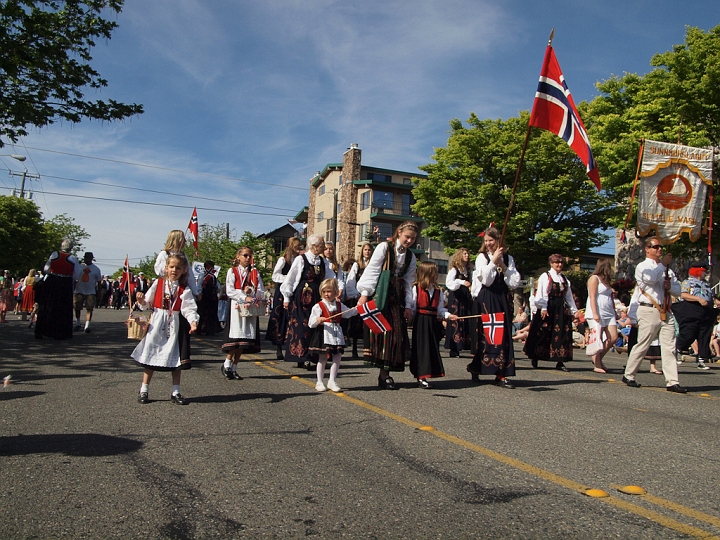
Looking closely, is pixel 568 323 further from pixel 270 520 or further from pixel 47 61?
pixel 47 61

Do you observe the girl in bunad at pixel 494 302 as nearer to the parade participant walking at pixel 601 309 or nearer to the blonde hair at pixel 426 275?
the blonde hair at pixel 426 275

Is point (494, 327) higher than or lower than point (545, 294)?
lower

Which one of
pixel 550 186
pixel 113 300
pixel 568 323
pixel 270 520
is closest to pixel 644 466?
pixel 270 520

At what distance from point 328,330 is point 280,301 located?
3.90m

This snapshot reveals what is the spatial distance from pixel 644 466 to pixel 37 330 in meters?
13.0

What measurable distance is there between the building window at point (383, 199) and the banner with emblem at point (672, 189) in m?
41.7

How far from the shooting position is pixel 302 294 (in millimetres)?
9367

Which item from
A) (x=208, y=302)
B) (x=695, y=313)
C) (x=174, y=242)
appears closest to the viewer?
(x=174, y=242)

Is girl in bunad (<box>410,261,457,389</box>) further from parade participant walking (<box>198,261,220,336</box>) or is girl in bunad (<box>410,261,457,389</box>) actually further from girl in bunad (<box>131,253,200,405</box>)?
parade participant walking (<box>198,261,220,336</box>)

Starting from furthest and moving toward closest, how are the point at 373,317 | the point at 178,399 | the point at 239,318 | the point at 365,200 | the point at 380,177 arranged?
the point at 380,177
the point at 365,200
the point at 239,318
the point at 373,317
the point at 178,399

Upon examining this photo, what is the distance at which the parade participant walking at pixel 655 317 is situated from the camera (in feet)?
28.1

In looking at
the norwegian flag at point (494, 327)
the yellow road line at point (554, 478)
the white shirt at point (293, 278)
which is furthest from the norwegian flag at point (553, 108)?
the yellow road line at point (554, 478)

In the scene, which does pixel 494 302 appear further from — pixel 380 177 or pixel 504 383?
pixel 380 177

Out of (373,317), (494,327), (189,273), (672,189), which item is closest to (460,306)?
(494,327)
